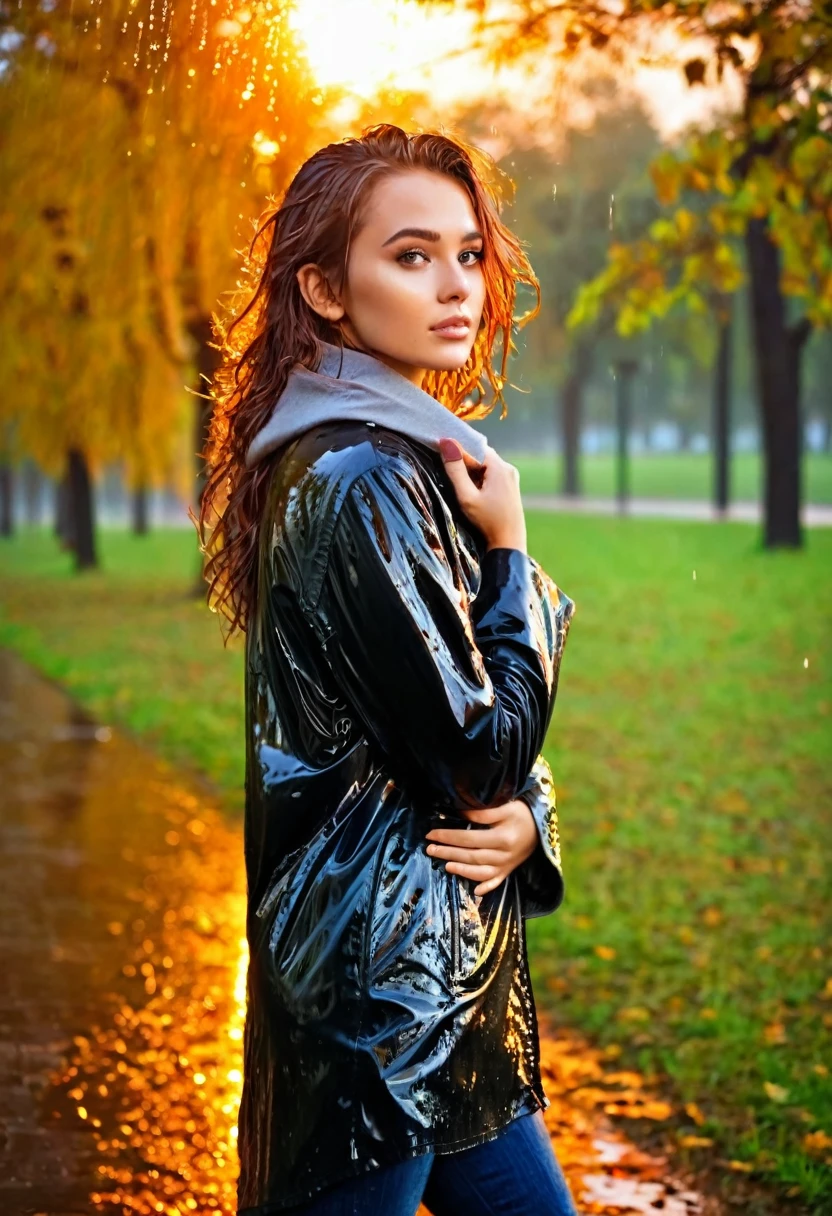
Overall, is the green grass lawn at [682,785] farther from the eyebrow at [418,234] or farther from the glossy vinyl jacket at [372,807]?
the eyebrow at [418,234]

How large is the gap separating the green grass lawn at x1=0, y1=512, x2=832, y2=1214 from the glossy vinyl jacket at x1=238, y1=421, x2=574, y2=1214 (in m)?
2.48

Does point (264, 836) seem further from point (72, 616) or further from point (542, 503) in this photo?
point (542, 503)

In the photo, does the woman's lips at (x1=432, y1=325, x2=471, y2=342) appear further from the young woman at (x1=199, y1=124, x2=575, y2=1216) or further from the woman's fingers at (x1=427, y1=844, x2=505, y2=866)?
the woman's fingers at (x1=427, y1=844, x2=505, y2=866)

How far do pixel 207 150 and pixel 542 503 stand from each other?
3422cm

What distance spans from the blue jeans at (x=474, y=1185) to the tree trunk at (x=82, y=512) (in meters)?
24.8

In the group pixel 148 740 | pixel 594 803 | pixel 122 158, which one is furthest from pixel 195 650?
pixel 594 803

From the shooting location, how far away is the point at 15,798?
8984 millimetres

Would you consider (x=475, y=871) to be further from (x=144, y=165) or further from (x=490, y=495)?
(x=144, y=165)

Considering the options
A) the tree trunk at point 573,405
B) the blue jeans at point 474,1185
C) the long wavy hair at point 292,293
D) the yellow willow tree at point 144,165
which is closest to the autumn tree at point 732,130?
the yellow willow tree at point 144,165

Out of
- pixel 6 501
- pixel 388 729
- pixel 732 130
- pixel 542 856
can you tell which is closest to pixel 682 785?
pixel 732 130

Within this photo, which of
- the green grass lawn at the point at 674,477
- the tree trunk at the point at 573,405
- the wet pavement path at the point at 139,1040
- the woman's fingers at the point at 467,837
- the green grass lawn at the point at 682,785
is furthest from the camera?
the green grass lawn at the point at 674,477

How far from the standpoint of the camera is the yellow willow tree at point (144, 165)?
A: 3.40 m

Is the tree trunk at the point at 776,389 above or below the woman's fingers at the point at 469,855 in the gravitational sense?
above

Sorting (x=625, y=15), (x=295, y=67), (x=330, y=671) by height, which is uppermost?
(x=625, y=15)
